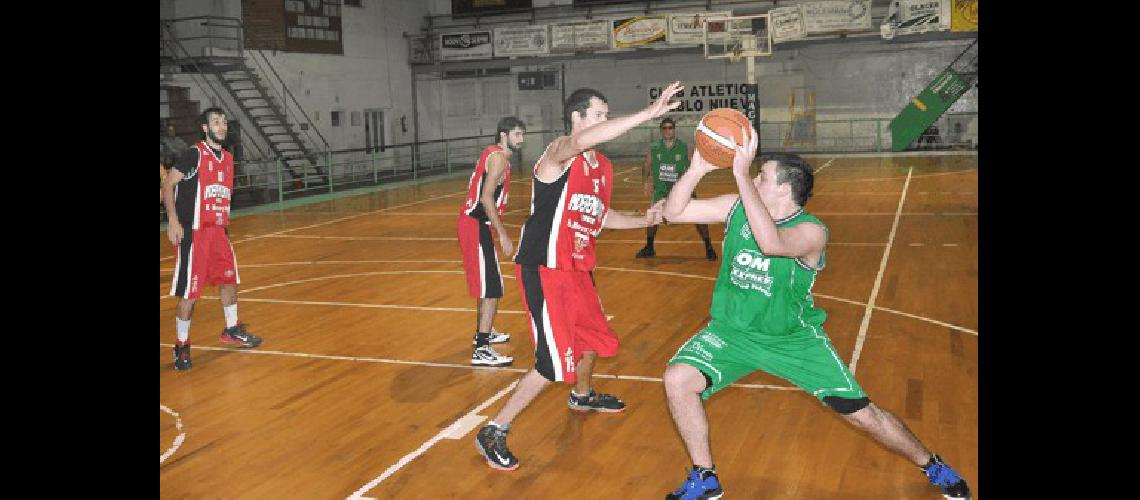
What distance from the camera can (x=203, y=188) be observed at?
7.41m

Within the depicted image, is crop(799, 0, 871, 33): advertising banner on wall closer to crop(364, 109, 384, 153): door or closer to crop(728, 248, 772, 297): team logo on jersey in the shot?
crop(364, 109, 384, 153): door

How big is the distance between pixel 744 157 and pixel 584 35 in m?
25.0

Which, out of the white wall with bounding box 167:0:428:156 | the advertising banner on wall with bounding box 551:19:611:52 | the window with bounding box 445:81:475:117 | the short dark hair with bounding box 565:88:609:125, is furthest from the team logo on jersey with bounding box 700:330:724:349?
the window with bounding box 445:81:475:117

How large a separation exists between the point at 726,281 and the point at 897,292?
19.5ft

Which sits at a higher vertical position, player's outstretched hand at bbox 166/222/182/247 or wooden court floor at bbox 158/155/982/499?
player's outstretched hand at bbox 166/222/182/247

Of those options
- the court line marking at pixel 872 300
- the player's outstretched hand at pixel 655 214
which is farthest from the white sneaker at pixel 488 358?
the player's outstretched hand at pixel 655 214

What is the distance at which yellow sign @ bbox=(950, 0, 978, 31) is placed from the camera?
24750 mm

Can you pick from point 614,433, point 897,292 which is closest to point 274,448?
point 614,433

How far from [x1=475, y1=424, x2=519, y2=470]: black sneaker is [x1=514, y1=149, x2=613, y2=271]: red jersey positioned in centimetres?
89

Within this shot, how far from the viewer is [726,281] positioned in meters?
4.34
